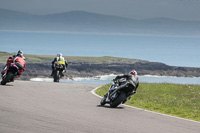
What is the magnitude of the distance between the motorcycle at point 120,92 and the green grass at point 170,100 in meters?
1.48

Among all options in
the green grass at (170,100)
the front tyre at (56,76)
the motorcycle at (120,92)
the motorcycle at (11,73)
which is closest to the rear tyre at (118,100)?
the motorcycle at (120,92)

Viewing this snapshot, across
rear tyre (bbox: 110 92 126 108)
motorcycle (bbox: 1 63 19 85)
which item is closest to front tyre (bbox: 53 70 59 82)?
motorcycle (bbox: 1 63 19 85)

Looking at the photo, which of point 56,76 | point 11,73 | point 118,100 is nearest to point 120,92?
point 118,100

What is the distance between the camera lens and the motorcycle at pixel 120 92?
47.7 feet

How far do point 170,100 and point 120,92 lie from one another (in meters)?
5.65

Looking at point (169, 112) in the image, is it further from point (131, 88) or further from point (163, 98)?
point (163, 98)

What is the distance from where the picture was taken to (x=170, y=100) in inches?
776

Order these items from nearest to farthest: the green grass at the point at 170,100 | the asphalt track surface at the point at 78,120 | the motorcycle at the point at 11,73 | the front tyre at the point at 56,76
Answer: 1. the asphalt track surface at the point at 78,120
2. the green grass at the point at 170,100
3. the motorcycle at the point at 11,73
4. the front tyre at the point at 56,76

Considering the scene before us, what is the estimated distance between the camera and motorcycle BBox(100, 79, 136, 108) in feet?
47.7

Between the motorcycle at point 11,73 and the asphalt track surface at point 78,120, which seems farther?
the motorcycle at point 11,73

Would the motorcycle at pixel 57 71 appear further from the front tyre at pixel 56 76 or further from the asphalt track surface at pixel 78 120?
the asphalt track surface at pixel 78 120

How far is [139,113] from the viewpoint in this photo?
13586 mm

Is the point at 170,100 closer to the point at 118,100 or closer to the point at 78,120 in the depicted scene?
the point at 118,100

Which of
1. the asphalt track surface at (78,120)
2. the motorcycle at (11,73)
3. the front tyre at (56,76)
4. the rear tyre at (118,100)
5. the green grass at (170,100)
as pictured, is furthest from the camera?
the front tyre at (56,76)
